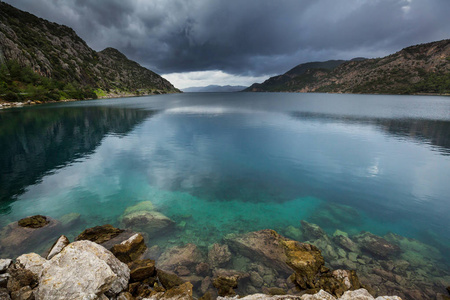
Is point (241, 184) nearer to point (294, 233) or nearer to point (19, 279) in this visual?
point (294, 233)

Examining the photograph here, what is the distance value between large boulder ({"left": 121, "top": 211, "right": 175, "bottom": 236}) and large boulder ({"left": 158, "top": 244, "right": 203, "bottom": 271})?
2.82 m

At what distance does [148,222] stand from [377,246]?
18.1 metres

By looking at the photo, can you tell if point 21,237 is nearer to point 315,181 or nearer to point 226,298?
point 226,298

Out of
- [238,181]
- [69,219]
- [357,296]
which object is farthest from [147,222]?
[357,296]

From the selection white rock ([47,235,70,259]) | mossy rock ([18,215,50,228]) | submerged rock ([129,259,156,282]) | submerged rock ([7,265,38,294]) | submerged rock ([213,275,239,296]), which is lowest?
submerged rock ([213,275,239,296])

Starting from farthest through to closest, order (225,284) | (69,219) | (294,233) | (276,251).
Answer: (69,219) < (294,233) < (276,251) < (225,284)

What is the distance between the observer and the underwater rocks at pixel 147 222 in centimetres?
1680

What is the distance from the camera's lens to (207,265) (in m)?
13.1

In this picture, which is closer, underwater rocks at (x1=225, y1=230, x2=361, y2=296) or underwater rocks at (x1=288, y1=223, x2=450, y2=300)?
underwater rocks at (x1=225, y1=230, x2=361, y2=296)

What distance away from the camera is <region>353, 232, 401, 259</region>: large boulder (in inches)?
566

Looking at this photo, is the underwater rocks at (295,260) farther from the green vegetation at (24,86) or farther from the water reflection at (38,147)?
the green vegetation at (24,86)

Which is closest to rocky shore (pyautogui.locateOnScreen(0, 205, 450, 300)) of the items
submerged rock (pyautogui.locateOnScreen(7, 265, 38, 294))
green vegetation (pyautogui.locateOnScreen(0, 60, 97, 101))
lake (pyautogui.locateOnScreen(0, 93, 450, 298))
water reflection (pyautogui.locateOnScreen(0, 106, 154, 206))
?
submerged rock (pyautogui.locateOnScreen(7, 265, 38, 294))

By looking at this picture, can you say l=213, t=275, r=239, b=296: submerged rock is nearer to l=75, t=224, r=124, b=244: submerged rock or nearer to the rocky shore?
the rocky shore

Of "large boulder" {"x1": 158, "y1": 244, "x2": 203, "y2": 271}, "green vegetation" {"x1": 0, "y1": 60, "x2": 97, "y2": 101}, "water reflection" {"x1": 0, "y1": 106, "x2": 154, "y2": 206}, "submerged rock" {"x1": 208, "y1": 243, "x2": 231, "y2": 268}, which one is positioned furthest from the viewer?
"green vegetation" {"x1": 0, "y1": 60, "x2": 97, "y2": 101}
